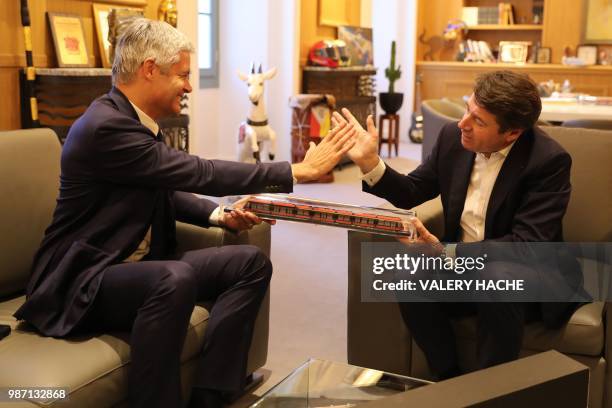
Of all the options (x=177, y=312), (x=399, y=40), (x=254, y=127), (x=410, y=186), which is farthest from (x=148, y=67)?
(x=399, y=40)

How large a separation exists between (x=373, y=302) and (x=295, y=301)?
1.13 meters

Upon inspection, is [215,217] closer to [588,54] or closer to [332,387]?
[332,387]

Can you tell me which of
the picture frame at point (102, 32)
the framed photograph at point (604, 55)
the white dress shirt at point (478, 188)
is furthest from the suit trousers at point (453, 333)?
the framed photograph at point (604, 55)

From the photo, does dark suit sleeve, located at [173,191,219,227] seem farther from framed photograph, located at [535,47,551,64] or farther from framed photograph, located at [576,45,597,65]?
framed photograph, located at [535,47,551,64]

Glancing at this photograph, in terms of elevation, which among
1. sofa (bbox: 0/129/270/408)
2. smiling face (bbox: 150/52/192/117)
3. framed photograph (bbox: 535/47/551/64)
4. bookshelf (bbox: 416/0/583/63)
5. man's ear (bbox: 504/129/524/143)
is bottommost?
sofa (bbox: 0/129/270/408)

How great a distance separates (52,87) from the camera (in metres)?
4.19

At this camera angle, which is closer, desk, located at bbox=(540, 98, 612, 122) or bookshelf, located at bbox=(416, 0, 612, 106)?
desk, located at bbox=(540, 98, 612, 122)

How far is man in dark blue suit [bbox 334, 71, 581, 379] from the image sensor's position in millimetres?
2201

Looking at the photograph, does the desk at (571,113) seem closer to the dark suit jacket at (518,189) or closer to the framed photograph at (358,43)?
the dark suit jacket at (518,189)

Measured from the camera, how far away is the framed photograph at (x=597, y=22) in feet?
30.6

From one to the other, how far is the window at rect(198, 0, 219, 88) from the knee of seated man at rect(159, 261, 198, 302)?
216 inches

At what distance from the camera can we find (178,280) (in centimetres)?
203

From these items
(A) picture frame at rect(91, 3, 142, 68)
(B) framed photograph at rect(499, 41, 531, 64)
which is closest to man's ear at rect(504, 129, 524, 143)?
(A) picture frame at rect(91, 3, 142, 68)

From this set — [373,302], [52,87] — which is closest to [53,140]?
[373,302]
